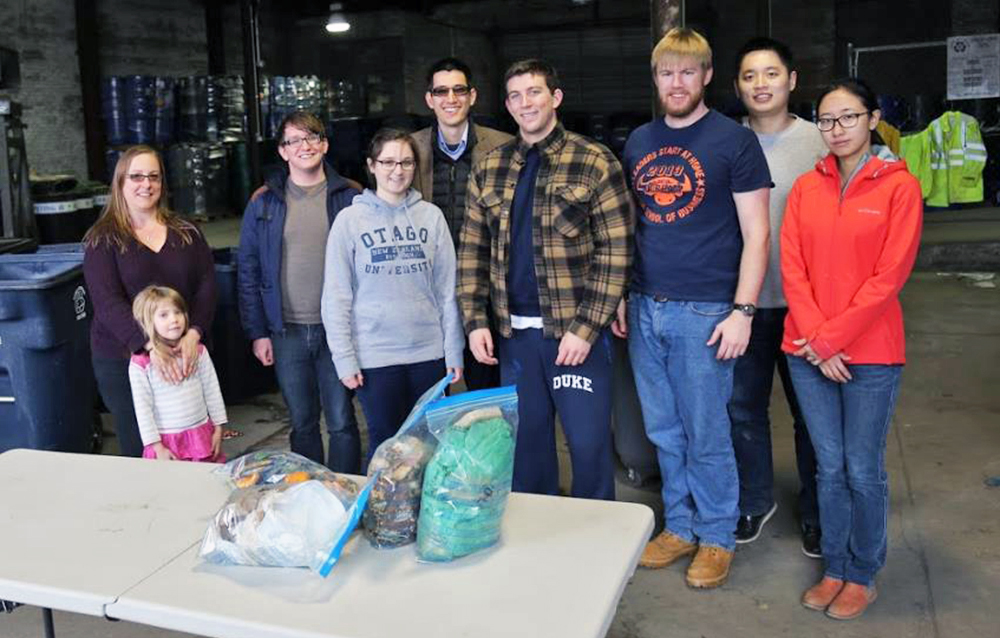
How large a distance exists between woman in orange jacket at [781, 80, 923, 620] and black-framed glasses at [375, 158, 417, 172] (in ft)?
3.48

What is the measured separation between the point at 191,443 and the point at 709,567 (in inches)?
62.7

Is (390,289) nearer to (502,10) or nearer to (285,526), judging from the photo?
(285,526)

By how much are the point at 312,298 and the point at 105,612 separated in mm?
1709

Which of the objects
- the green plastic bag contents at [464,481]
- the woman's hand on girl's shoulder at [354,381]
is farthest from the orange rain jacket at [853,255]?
the woman's hand on girl's shoulder at [354,381]

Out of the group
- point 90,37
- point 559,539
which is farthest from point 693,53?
point 90,37

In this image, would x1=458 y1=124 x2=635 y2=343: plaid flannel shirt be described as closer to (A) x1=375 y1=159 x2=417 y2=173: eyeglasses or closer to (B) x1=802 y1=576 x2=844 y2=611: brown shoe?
(A) x1=375 y1=159 x2=417 y2=173: eyeglasses

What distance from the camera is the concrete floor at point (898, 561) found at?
111 inches

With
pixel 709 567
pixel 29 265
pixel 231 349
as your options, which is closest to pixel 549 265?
pixel 709 567

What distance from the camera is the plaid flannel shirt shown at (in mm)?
2791

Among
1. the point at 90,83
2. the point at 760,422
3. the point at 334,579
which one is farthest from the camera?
the point at 90,83

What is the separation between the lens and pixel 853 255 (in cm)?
258

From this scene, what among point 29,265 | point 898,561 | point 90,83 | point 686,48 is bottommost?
point 898,561

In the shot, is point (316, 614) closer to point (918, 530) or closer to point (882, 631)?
point (882, 631)

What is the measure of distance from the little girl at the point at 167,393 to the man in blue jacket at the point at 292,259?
27 cm
